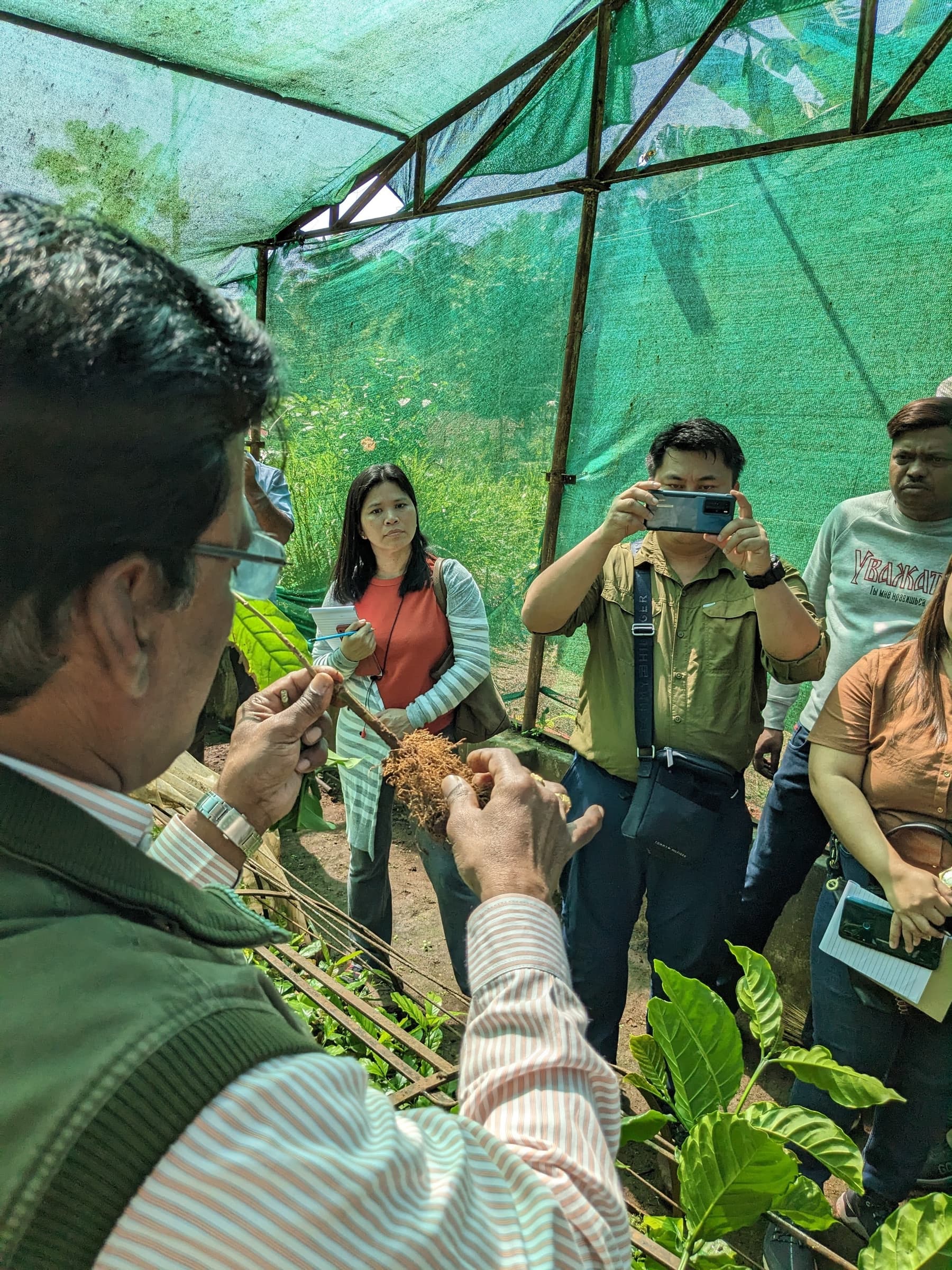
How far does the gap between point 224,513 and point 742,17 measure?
3596 millimetres

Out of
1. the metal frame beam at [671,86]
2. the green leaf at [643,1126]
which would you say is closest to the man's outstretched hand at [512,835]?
the green leaf at [643,1126]

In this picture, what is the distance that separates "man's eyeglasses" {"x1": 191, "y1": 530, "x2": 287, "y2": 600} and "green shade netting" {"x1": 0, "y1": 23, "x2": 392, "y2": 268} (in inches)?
164

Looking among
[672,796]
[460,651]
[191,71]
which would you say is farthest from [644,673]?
[191,71]

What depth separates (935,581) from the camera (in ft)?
8.79

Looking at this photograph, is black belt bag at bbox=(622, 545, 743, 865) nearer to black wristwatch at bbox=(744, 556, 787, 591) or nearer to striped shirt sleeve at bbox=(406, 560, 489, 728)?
black wristwatch at bbox=(744, 556, 787, 591)

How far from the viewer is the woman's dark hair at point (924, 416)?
2.67 m

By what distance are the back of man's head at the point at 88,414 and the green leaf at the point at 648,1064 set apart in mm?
1600

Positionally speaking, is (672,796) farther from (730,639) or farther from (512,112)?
(512,112)

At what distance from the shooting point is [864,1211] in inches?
90.0

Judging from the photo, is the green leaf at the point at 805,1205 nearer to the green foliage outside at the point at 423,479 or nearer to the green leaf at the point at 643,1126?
the green leaf at the point at 643,1126

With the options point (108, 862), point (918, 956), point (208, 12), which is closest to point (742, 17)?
point (208, 12)

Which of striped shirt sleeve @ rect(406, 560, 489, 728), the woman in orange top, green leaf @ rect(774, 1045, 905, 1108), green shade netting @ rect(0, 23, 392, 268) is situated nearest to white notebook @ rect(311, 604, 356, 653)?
striped shirt sleeve @ rect(406, 560, 489, 728)

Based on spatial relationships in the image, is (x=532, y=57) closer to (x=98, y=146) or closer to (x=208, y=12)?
(x=208, y=12)

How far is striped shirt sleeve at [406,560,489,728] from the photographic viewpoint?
10.0ft
